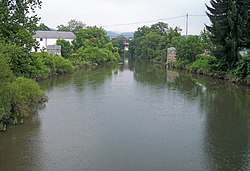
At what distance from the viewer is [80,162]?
9.40m

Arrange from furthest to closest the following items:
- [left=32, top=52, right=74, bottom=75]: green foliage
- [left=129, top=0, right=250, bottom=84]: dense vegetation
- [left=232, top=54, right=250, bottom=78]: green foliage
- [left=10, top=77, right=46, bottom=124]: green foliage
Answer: [left=32, top=52, right=74, bottom=75]: green foliage
[left=129, top=0, right=250, bottom=84]: dense vegetation
[left=232, top=54, right=250, bottom=78]: green foliage
[left=10, top=77, right=46, bottom=124]: green foliage

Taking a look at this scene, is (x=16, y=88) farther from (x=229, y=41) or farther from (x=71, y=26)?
(x=71, y=26)

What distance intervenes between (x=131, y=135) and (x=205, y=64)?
76.1 ft

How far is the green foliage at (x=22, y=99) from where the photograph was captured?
13.0 m

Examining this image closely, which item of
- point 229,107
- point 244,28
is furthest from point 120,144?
point 244,28

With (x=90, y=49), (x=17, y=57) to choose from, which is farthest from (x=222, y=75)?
(x=17, y=57)

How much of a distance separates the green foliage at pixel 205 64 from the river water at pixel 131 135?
10860 millimetres

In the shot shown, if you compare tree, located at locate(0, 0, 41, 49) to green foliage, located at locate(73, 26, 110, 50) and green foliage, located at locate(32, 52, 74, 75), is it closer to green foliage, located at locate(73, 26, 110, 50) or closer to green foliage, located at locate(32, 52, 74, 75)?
green foliage, located at locate(32, 52, 74, 75)

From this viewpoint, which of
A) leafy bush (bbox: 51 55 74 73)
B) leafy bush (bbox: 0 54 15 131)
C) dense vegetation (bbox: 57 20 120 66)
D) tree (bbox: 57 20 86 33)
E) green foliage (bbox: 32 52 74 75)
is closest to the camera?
leafy bush (bbox: 0 54 15 131)

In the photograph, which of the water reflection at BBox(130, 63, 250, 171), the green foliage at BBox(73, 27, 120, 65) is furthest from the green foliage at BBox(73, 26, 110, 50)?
the water reflection at BBox(130, 63, 250, 171)

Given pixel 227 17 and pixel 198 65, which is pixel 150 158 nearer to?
pixel 227 17

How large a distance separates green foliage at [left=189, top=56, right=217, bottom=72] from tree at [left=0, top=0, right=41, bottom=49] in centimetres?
2217

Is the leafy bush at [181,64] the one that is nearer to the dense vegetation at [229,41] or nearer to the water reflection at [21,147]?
the dense vegetation at [229,41]

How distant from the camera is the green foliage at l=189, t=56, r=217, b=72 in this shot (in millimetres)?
31009
